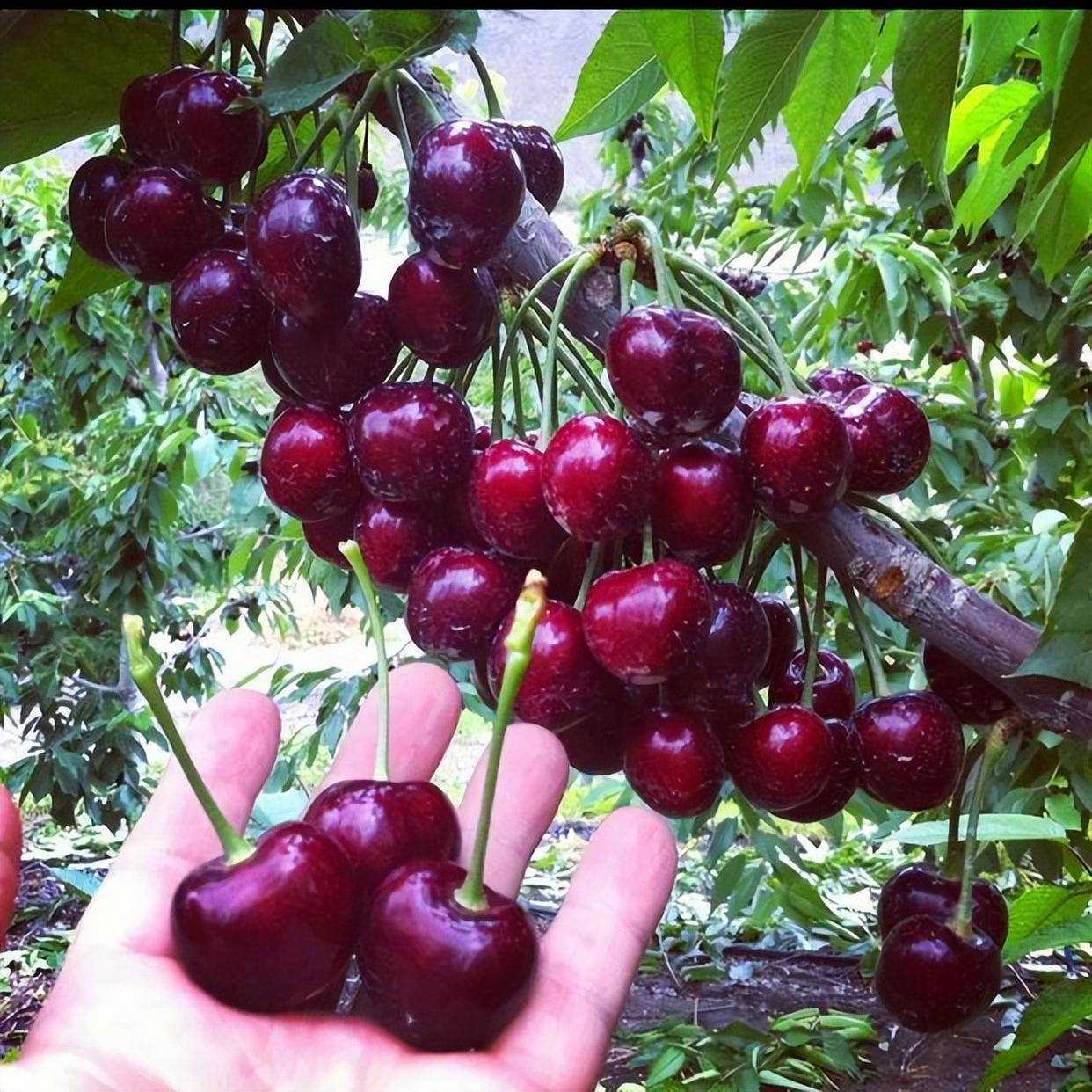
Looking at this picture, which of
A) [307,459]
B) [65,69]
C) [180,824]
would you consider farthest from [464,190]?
[180,824]

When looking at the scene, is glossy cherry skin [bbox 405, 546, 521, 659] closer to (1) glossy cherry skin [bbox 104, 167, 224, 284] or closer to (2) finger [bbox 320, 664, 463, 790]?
(2) finger [bbox 320, 664, 463, 790]

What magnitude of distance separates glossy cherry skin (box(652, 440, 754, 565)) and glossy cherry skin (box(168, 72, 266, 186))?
29 cm

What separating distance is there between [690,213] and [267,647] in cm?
357

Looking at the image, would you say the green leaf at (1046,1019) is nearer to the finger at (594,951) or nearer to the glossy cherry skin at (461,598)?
the finger at (594,951)

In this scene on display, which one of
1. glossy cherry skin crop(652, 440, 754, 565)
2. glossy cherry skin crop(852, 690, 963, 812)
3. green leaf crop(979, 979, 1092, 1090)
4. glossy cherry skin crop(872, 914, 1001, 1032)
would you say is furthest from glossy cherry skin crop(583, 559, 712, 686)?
green leaf crop(979, 979, 1092, 1090)

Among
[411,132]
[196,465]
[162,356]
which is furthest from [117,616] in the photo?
[411,132]

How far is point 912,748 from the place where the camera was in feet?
1.86

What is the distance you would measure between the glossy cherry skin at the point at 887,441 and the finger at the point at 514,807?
0.76ft

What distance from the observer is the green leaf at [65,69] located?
0.63 metres

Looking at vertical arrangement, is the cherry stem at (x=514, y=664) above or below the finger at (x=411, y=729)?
above

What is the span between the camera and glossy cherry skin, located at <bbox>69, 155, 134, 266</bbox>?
66cm

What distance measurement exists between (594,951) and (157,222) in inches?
18.2

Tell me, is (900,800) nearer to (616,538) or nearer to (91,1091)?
(616,538)

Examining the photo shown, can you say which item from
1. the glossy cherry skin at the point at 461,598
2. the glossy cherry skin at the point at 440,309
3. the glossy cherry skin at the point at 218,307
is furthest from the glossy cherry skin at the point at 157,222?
the glossy cherry skin at the point at 461,598
